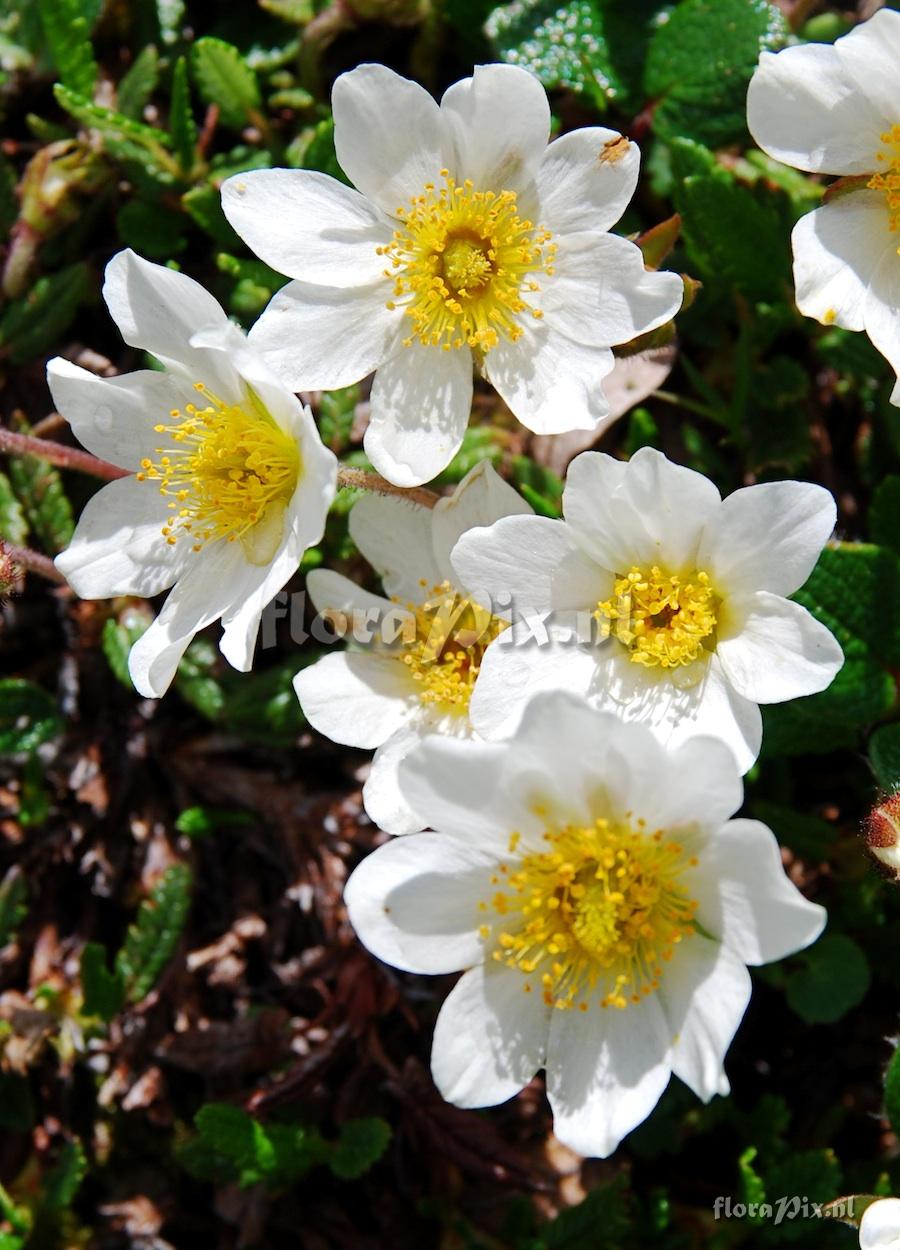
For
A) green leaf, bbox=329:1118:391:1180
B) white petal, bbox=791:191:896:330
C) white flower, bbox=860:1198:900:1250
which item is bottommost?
green leaf, bbox=329:1118:391:1180

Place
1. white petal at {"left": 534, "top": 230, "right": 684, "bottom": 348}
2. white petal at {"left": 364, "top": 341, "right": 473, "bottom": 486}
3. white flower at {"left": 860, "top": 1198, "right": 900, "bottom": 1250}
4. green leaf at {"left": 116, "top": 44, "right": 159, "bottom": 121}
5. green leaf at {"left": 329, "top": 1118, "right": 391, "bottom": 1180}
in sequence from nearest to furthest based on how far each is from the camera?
white flower at {"left": 860, "top": 1198, "right": 900, "bottom": 1250} < white petal at {"left": 534, "top": 230, "right": 684, "bottom": 348} < white petal at {"left": 364, "top": 341, "right": 473, "bottom": 486} < green leaf at {"left": 329, "top": 1118, "right": 391, "bottom": 1180} < green leaf at {"left": 116, "top": 44, "right": 159, "bottom": 121}

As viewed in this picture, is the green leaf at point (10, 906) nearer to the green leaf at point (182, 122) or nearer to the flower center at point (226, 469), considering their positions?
the flower center at point (226, 469)

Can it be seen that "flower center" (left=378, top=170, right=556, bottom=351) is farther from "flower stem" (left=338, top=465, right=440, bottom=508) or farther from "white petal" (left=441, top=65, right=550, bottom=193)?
"flower stem" (left=338, top=465, right=440, bottom=508)

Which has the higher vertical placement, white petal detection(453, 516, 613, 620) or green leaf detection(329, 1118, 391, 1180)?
white petal detection(453, 516, 613, 620)

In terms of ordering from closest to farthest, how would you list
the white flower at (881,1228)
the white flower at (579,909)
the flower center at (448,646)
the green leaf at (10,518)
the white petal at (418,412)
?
the white flower at (579,909), the white flower at (881,1228), the white petal at (418,412), the flower center at (448,646), the green leaf at (10,518)

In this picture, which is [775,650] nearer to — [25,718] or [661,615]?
[661,615]

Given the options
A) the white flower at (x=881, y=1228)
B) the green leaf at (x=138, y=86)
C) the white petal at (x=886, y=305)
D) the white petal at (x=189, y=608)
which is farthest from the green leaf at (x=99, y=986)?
the white petal at (x=886, y=305)

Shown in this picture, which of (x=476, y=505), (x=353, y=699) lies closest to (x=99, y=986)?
(x=353, y=699)

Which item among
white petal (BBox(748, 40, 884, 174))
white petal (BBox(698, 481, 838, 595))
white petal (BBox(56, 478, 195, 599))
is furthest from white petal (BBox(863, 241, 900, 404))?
white petal (BBox(56, 478, 195, 599))
